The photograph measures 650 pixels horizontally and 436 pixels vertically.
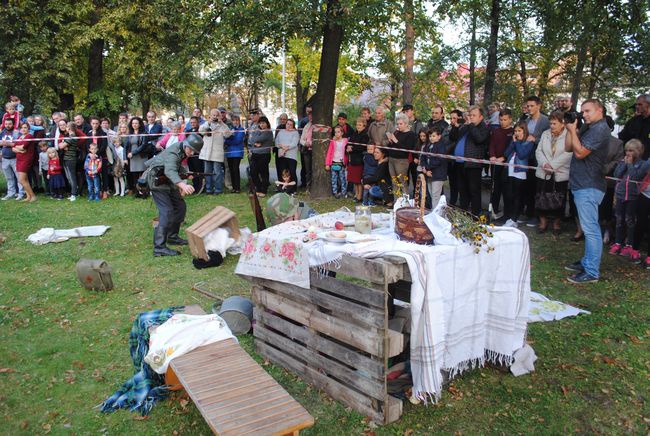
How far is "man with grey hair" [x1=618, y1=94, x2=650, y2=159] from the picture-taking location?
24.8ft

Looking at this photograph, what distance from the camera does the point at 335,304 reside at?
12.6 feet

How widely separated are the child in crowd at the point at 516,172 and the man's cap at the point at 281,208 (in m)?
3.45

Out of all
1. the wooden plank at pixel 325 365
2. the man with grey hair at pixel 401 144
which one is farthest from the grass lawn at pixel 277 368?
the man with grey hair at pixel 401 144

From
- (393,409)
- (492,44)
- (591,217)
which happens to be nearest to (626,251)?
(591,217)

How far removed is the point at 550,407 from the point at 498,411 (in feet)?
1.33

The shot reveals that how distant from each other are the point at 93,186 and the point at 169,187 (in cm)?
577

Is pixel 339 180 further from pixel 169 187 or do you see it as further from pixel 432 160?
pixel 169 187

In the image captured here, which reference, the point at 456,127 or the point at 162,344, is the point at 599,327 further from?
Answer: the point at 456,127

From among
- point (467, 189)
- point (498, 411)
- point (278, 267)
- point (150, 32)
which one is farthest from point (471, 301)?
point (150, 32)

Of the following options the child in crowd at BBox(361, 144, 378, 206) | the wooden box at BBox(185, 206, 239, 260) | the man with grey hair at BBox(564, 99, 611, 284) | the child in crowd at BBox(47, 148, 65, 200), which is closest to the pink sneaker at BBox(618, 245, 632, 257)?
the man with grey hair at BBox(564, 99, 611, 284)

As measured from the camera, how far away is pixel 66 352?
16.6 ft

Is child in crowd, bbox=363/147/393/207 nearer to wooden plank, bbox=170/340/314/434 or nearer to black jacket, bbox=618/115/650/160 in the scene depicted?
black jacket, bbox=618/115/650/160

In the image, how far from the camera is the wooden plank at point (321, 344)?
365 centimetres

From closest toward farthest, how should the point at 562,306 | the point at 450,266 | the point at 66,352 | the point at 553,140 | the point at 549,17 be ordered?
the point at 450,266, the point at 66,352, the point at 562,306, the point at 553,140, the point at 549,17
